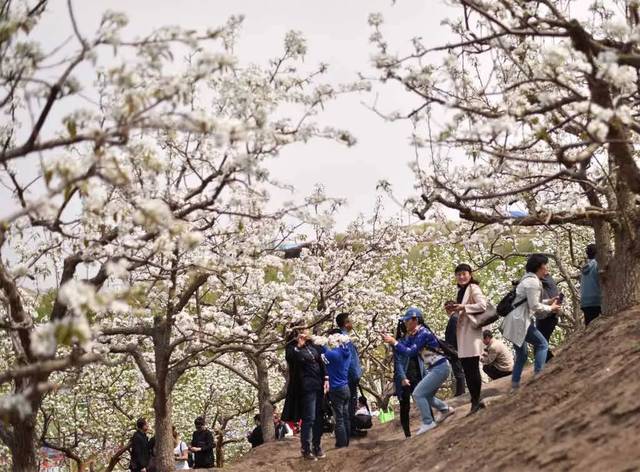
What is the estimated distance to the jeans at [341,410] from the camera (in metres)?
13.7

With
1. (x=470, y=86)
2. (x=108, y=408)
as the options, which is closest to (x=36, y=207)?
(x=470, y=86)

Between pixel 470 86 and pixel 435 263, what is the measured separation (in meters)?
25.6

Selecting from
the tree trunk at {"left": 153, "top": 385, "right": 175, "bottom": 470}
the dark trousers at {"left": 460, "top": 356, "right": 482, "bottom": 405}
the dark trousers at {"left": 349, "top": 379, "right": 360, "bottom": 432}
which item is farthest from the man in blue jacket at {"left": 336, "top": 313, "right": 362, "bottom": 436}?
the tree trunk at {"left": 153, "top": 385, "right": 175, "bottom": 470}

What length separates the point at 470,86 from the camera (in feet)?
46.0

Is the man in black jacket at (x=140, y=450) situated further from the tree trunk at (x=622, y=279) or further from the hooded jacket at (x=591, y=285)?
the tree trunk at (x=622, y=279)

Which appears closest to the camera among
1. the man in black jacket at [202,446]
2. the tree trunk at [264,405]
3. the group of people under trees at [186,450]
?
the group of people under trees at [186,450]

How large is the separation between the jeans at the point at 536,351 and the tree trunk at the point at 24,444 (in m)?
6.47

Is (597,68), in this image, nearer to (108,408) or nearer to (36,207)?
(36,207)

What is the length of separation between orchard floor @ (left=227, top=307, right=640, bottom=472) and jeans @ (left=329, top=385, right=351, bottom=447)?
0.22m

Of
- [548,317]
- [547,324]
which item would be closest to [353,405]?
[547,324]

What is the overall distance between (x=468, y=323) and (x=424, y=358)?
1.38m

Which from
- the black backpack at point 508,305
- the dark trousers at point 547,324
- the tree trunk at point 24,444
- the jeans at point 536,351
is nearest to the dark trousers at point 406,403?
the jeans at point 536,351

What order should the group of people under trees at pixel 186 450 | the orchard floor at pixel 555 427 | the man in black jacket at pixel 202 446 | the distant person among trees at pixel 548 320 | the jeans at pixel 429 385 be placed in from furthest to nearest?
the man in black jacket at pixel 202 446, the group of people under trees at pixel 186 450, the distant person among trees at pixel 548 320, the jeans at pixel 429 385, the orchard floor at pixel 555 427

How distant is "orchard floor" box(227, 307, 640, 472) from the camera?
24.1 feet
